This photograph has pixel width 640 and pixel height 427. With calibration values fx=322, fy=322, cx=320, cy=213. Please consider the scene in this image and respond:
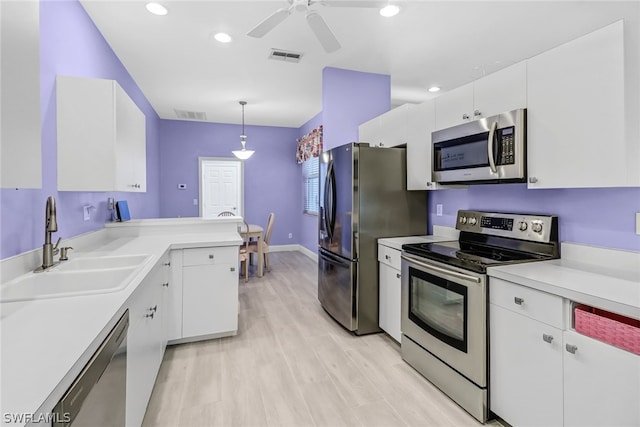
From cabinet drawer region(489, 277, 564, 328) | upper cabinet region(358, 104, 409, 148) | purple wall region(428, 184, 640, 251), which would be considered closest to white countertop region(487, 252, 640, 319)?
cabinet drawer region(489, 277, 564, 328)

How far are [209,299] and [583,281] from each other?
2.60m

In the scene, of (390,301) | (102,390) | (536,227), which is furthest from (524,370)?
(102,390)

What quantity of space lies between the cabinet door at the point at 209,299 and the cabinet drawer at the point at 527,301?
2.07 meters

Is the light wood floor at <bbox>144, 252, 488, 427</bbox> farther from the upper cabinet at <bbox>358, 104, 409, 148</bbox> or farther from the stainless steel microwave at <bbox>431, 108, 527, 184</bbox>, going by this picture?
the upper cabinet at <bbox>358, 104, 409, 148</bbox>

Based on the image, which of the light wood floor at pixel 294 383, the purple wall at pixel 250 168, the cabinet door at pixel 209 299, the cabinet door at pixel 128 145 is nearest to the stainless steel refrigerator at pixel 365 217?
the light wood floor at pixel 294 383

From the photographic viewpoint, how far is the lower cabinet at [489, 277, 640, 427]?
1.29m

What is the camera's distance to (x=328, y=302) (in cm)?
341

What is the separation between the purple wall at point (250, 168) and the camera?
6.63 m

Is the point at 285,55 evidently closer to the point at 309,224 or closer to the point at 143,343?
the point at 143,343

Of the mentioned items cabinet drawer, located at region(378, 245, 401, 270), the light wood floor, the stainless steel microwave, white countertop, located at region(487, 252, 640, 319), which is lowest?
the light wood floor

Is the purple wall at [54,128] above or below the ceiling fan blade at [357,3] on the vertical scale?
below

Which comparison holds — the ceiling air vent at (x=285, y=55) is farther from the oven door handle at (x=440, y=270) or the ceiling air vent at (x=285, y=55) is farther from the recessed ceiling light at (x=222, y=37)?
the oven door handle at (x=440, y=270)

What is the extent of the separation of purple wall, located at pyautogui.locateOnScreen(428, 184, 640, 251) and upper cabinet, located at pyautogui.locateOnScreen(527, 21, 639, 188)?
274 millimetres

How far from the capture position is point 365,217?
292 centimetres
